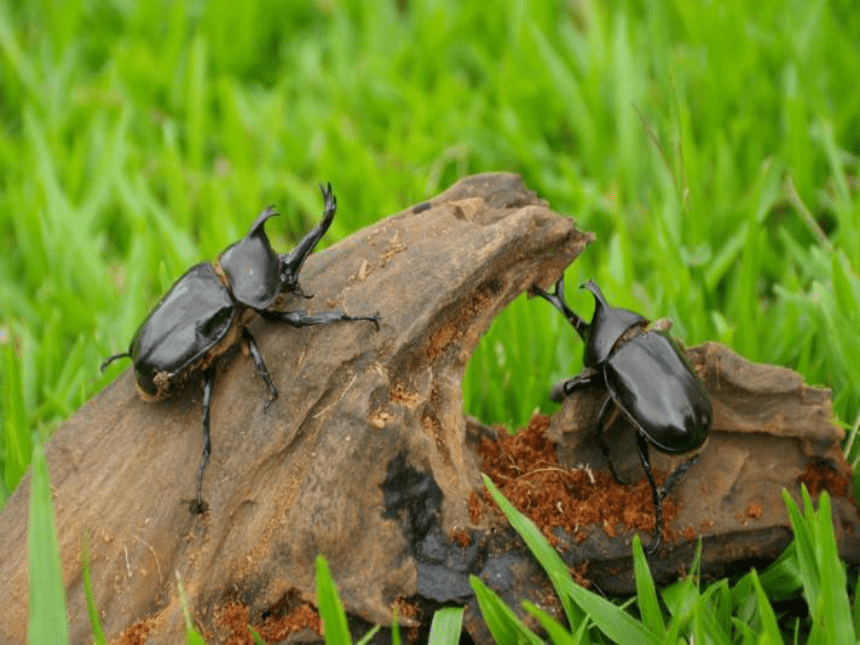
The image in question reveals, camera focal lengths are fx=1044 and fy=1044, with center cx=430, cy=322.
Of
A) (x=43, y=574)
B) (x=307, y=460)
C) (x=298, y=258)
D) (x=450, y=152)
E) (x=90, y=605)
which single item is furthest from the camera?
(x=450, y=152)

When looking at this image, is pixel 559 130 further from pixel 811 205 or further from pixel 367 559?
pixel 367 559

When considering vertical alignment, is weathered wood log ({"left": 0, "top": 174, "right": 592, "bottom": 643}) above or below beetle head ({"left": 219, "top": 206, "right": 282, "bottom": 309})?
below

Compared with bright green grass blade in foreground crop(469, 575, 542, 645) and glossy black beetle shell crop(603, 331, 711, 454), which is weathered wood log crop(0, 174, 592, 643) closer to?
bright green grass blade in foreground crop(469, 575, 542, 645)

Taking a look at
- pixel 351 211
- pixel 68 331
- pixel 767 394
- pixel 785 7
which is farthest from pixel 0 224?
pixel 785 7

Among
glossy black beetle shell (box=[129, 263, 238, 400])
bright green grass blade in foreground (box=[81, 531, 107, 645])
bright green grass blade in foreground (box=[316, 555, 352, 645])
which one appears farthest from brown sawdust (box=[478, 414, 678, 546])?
bright green grass blade in foreground (box=[81, 531, 107, 645])

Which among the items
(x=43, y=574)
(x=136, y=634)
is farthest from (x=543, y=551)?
(x=43, y=574)

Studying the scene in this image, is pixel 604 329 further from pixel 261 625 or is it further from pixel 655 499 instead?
pixel 261 625

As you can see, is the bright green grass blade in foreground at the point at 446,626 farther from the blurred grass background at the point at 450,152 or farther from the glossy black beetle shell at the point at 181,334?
the blurred grass background at the point at 450,152
